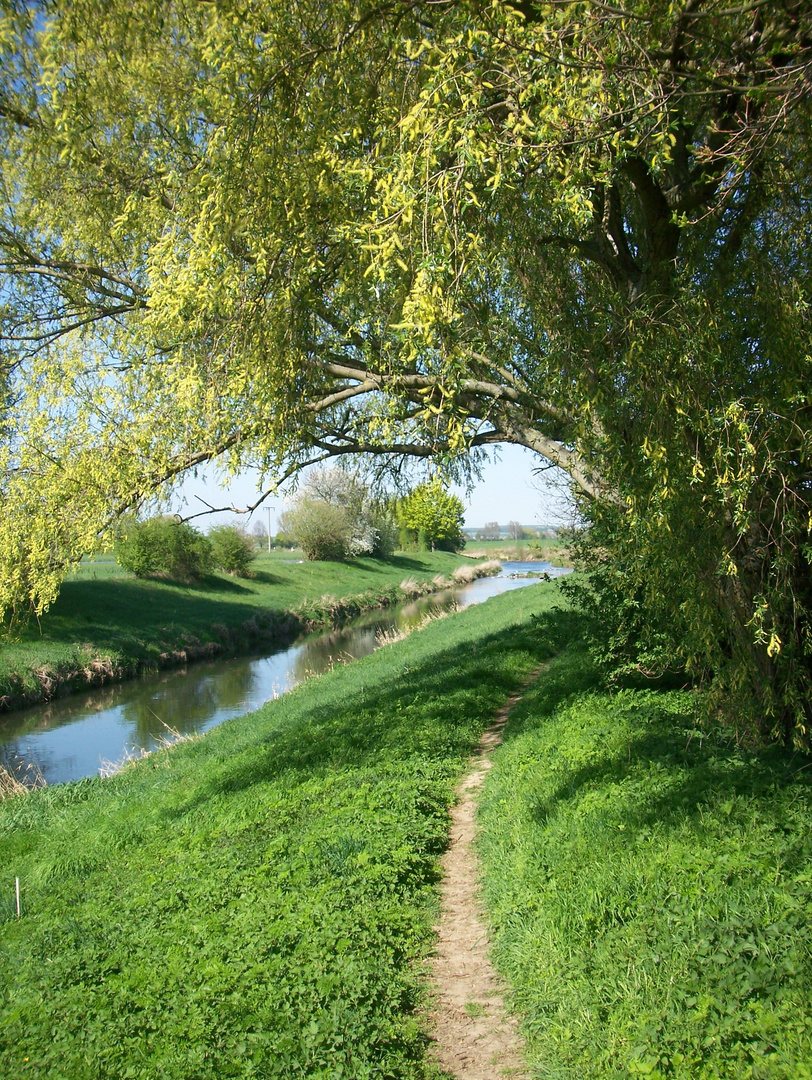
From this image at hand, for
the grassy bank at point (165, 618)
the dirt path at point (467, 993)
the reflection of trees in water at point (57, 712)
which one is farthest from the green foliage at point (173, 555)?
the dirt path at point (467, 993)

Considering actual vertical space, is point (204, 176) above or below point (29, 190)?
below

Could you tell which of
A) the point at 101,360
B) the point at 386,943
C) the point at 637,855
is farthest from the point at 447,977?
the point at 101,360

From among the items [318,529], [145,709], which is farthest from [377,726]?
[318,529]

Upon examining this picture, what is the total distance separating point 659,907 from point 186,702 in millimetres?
16097

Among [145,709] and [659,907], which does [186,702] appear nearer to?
[145,709]

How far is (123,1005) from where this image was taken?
4.30m

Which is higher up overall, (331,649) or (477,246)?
(477,246)

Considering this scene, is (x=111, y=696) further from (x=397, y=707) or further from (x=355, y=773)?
(x=355, y=773)

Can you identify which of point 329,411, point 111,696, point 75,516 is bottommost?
point 111,696

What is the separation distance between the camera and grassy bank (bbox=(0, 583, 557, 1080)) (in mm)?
3916

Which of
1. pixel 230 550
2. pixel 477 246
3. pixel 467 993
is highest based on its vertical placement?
pixel 477 246

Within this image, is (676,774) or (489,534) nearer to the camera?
(676,774)

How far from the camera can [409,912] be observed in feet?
16.8

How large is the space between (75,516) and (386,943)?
5049 mm
